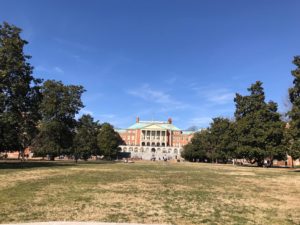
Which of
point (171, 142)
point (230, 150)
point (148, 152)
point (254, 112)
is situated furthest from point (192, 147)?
point (171, 142)

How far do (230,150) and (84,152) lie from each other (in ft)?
107

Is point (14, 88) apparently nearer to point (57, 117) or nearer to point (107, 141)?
point (57, 117)

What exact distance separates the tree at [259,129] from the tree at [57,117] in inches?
1232

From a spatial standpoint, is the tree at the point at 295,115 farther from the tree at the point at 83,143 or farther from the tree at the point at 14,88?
the tree at the point at 83,143

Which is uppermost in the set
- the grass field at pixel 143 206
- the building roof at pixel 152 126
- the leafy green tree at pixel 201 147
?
the building roof at pixel 152 126

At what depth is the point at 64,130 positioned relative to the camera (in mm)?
62281

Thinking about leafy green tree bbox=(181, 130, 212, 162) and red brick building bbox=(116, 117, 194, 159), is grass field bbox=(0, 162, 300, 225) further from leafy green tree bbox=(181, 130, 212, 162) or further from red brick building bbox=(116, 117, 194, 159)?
red brick building bbox=(116, 117, 194, 159)

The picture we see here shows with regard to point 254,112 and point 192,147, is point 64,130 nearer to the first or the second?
point 254,112

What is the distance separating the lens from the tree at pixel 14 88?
33.1 meters

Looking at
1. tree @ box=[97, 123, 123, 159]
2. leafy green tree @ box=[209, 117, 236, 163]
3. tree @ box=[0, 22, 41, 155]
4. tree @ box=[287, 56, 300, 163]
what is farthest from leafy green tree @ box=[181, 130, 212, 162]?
tree @ box=[0, 22, 41, 155]

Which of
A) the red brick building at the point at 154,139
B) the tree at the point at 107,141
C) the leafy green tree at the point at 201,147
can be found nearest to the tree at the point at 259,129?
the leafy green tree at the point at 201,147

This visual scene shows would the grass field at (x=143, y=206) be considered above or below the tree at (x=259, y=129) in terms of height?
below

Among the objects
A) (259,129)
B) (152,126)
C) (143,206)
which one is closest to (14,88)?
(143,206)

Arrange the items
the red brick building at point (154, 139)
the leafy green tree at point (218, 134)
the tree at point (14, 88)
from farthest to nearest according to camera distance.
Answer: the red brick building at point (154, 139)
the leafy green tree at point (218, 134)
the tree at point (14, 88)
